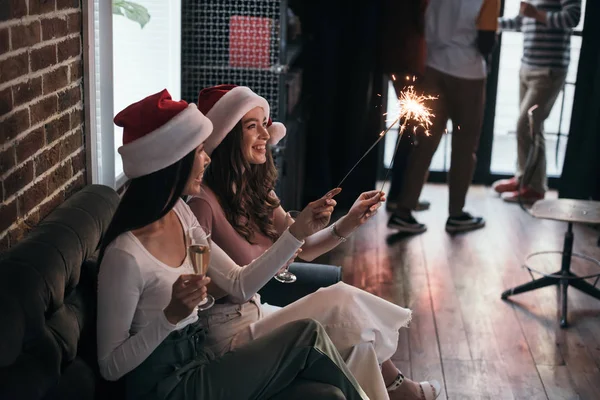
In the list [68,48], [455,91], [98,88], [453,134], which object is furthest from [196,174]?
[453,134]

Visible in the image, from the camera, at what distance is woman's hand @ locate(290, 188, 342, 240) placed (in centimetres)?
235

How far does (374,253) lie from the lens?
4746mm

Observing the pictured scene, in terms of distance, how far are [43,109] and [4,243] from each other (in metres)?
0.41

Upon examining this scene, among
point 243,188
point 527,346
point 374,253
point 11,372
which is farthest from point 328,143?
point 11,372

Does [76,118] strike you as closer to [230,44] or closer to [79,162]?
[79,162]

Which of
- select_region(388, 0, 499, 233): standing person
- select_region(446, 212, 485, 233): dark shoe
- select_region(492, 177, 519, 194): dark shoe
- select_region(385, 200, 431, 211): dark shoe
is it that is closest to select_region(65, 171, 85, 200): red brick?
select_region(388, 0, 499, 233): standing person

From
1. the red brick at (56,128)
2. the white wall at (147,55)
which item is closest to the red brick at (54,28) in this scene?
the red brick at (56,128)

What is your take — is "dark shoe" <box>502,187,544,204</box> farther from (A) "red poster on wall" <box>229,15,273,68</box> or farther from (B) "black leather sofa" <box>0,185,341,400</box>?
(B) "black leather sofa" <box>0,185,341,400</box>

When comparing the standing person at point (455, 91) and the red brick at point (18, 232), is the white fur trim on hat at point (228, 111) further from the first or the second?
the standing person at point (455, 91)

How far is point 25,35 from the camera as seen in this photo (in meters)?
2.12

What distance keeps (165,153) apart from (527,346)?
2.10 m

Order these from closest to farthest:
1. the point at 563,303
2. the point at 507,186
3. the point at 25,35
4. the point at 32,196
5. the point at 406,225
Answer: the point at 25,35 → the point at 32,196 → the point at 563,303 → the point at 406,225 → the point at 507,186

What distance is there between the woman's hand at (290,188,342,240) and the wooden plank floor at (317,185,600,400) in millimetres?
1127

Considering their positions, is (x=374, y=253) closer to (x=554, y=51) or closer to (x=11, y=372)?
(x=554, y=51)
